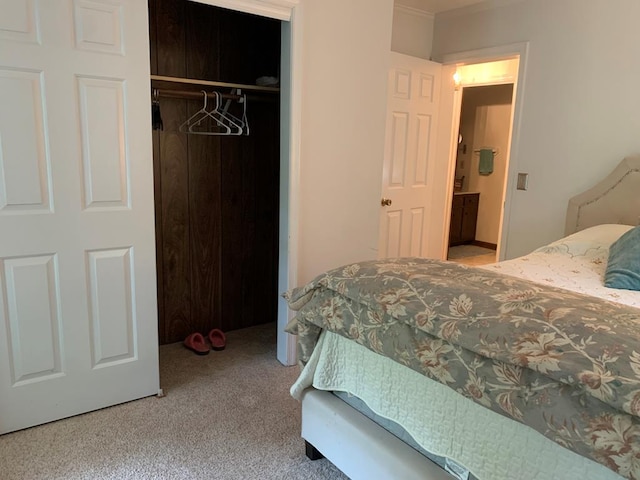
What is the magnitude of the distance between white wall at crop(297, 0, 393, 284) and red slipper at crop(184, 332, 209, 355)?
0.77 m

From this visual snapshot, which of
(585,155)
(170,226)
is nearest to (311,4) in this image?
(170,226)

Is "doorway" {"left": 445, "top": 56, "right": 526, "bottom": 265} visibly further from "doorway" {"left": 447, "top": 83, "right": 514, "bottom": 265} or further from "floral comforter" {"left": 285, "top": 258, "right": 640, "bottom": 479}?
"floral comforter" {"left": 285, "top": 258, "right": 640, "bottom": 479}

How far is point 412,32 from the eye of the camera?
393 centimetres

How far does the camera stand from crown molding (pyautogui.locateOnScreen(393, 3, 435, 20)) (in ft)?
12.4

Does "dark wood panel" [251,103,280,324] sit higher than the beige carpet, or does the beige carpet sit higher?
"dark wood panel" [251,103,280,324]

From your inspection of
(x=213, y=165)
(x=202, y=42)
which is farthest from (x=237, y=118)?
(x=202, y=42)

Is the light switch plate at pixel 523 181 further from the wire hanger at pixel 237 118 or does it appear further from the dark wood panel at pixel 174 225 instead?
the dark wood panel at pixel 174 225

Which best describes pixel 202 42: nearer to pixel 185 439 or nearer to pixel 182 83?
pixel 182 83

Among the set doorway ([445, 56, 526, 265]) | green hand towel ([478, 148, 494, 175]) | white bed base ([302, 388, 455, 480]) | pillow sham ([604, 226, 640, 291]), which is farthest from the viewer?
green hand towel ([478, 148, 494, 175])

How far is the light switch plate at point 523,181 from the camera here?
3.52 m

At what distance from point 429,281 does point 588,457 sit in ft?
2.11

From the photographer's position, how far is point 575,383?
104cm

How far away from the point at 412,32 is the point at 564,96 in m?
1.35

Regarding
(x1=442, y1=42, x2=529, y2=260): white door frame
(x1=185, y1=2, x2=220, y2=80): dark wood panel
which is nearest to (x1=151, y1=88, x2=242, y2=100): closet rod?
(x1=185, y1=2, x2=220, y2=80): dark wood panel
